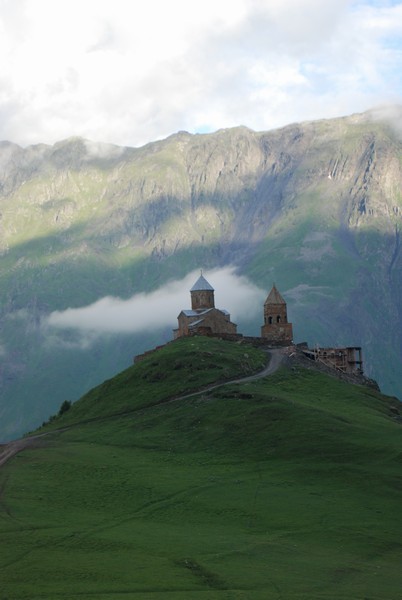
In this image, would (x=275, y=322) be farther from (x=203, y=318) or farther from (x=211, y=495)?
(x=211, y=495)

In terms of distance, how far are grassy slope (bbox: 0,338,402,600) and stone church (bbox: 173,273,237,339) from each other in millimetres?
26490

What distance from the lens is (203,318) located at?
16212 centimetres

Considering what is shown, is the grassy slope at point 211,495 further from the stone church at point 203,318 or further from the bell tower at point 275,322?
the bell tower at point 275,322

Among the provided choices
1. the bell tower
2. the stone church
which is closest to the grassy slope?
the stone church

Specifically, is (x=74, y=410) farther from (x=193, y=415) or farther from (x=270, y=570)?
Answer: (x=270, y=570)

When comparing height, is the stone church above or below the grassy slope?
above

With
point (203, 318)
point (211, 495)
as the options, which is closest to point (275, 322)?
point (203, 318)

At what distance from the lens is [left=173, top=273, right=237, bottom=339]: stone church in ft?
526

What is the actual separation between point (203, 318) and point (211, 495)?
8136 cm

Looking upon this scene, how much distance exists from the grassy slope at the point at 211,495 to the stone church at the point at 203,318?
86.9ft

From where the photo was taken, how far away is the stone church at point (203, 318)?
526 feet

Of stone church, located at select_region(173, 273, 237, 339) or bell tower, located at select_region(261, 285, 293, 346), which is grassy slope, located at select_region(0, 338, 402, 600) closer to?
stone church, located at select_region(173, 273, 237, 339)

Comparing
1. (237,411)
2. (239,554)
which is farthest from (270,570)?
(237,411)

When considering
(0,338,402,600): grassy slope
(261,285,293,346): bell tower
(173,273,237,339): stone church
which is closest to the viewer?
(0,338,402,600): grassy slope
